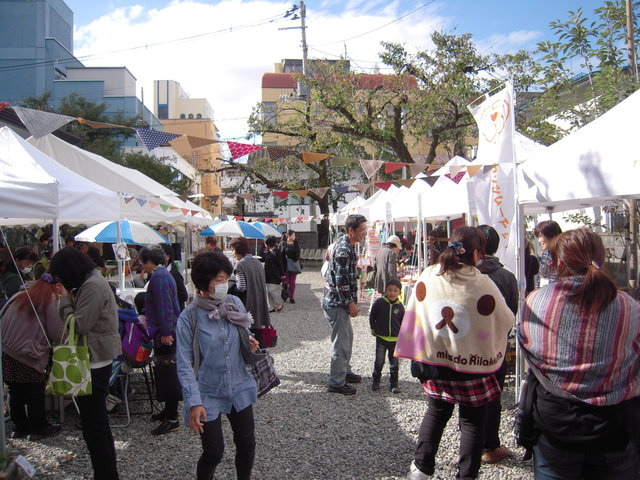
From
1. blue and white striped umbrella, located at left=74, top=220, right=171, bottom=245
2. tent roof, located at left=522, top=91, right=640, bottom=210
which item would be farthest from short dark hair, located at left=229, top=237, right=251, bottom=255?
blue and white striped umbrella, located at left=74, top=220, right=171, bottom=245

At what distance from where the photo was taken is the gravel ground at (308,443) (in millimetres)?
3520

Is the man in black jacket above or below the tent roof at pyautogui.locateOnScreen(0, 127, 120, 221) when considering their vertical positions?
below

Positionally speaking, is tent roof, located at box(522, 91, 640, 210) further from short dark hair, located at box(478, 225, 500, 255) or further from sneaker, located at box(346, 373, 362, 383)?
sneaker, located at box(346, 373, 362, 383)

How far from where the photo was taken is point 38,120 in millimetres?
4988

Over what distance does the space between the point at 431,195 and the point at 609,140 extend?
5.16 meters

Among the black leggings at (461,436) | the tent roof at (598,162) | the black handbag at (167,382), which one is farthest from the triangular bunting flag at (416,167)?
the black leggings at (461,436)

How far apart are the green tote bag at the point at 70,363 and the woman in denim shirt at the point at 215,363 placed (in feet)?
2.76

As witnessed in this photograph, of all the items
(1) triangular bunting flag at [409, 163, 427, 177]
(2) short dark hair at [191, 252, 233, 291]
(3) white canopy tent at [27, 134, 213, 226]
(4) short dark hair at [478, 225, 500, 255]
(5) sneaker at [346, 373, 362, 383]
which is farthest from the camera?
(1) triangular bunting flag at [409, 163, 427, 177]

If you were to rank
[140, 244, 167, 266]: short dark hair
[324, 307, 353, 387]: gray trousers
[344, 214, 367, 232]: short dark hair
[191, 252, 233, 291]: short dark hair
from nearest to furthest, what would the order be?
[191, 252, 233, 291]: short dark hair
[140, 244, 167, 266]: short dark hair
[344, 214, 367, 232]: short dark hair
[324, 307, 353, 387]: gray trousers

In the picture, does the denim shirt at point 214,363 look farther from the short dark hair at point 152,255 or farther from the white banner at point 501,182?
the white banner at point 501,182

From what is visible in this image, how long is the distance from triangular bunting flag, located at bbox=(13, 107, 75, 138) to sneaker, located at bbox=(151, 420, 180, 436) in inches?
118

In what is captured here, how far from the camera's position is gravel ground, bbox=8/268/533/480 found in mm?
3520

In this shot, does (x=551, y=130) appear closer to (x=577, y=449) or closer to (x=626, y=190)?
(x=626, y=190)

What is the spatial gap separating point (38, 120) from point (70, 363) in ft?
9.72
